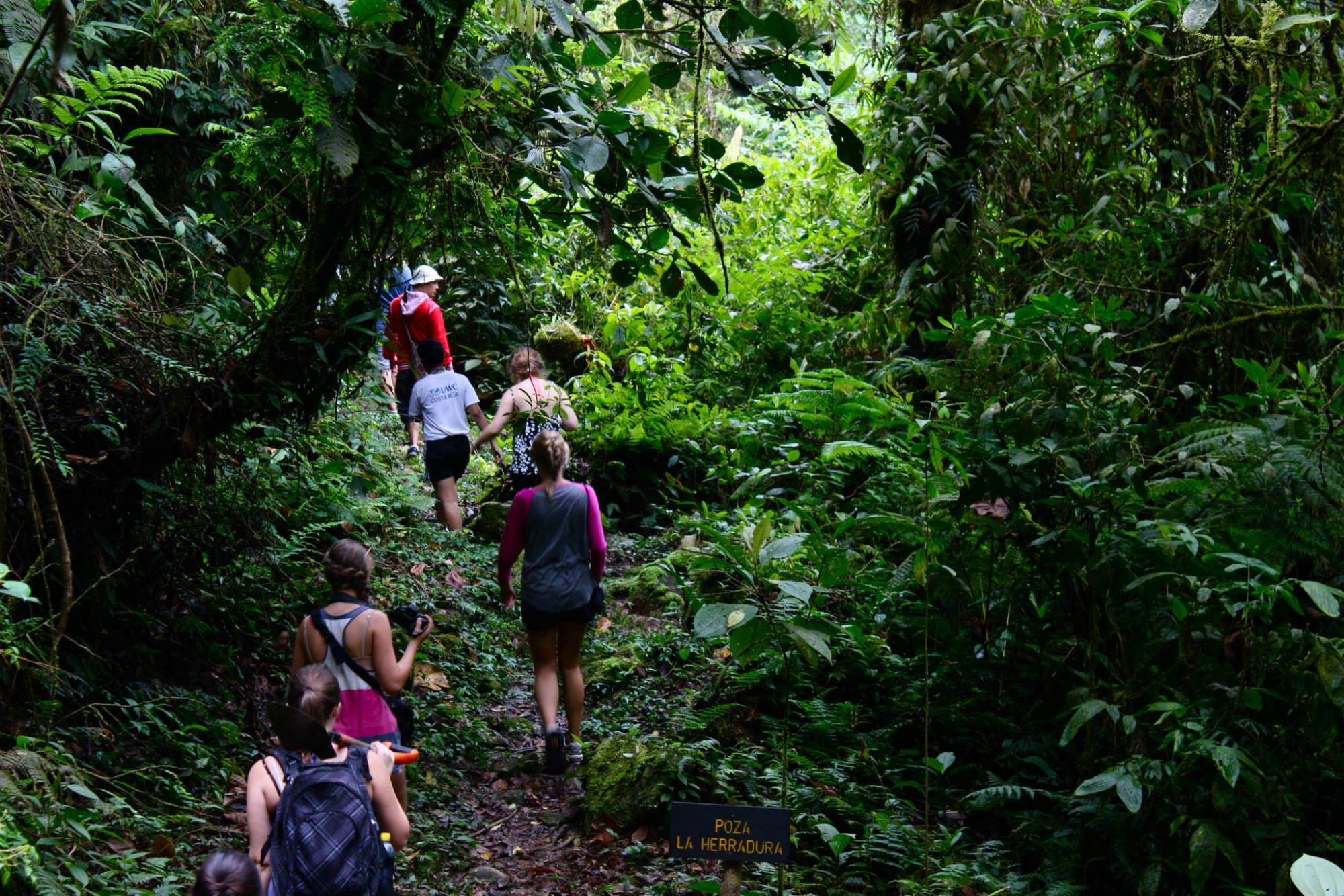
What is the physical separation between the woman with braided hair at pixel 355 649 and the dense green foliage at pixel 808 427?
2.94ft

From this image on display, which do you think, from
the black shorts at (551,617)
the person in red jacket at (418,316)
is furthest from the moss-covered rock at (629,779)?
the person in red jacket at (418,316)

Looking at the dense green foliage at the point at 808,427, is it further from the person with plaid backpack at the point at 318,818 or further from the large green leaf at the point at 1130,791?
the person with plaid backpack at the point at 318,818

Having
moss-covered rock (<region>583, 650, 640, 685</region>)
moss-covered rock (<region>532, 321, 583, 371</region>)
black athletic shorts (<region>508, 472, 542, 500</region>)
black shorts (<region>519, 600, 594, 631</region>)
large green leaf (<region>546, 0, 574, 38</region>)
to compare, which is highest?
moss-covered rock (<region>532, 321, 583, 371</region>)

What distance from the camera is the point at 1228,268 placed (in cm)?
523

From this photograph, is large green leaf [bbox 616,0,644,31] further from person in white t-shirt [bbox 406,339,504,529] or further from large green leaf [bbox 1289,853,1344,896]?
person in white t-shirt [bbox 406,339,504,529]

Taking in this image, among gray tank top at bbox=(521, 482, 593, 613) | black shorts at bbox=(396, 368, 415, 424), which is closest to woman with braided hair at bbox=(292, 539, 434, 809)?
gray tank top at bbox=(521, 482, 593, 613)

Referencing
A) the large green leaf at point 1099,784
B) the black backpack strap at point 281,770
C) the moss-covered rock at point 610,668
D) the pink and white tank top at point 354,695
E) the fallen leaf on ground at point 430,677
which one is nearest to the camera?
the black backpack strap at point 281,770

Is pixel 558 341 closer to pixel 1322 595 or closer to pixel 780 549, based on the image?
pixel 780 549

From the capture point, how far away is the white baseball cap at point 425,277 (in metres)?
8.75

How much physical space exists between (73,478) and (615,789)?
2960 millimetres

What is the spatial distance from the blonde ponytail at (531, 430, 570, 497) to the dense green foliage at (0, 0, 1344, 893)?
0.88m

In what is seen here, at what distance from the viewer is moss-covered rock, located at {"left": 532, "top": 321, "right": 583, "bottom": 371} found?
1145 cm

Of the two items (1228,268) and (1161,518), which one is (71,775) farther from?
(1228,268)

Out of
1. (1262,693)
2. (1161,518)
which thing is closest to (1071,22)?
(1161,518)
